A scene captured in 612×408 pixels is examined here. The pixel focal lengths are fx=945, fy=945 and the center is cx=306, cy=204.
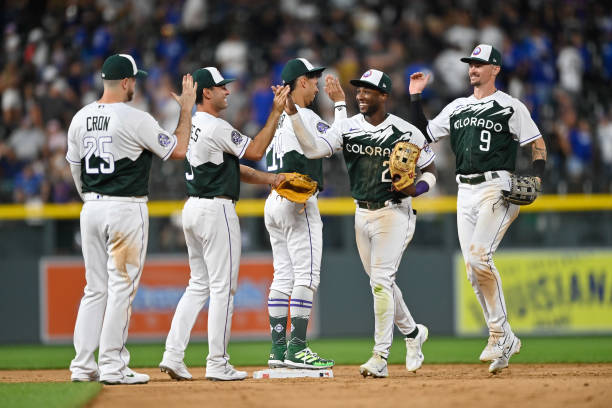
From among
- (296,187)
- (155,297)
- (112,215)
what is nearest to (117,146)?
(112,215)

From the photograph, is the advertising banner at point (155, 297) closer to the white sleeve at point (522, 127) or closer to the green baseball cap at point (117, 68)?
the white sleeve at point (522, 127)

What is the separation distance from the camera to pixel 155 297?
12641mm

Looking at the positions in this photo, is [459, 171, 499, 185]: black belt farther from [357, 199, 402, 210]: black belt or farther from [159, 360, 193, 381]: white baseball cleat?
[159, 360, 193, 381]: white baseball cleat

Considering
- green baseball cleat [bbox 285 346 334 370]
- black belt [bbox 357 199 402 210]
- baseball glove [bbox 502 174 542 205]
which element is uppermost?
baseball glove [bbox 502 174 542 205]

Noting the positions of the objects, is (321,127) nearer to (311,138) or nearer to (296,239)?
(311,138)

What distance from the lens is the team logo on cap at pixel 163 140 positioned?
6.96 meters

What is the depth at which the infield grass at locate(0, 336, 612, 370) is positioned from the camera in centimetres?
972

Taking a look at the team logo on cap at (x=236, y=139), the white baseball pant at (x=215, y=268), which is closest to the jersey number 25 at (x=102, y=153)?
the white baseball pant at (x=215, y=268)

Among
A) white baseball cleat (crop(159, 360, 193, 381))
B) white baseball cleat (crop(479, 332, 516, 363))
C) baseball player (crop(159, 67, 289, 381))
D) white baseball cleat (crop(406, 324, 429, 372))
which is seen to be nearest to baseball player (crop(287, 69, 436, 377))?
white baseball cleat (crop(406, 324, 429, 372))

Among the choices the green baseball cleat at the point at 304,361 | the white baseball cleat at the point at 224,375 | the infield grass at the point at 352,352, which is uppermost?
the green baseball cleat at the point at 304,361

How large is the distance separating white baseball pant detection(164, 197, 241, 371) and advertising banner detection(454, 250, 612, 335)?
19.6ft

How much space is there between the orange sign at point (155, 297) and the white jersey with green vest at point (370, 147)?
5244mm

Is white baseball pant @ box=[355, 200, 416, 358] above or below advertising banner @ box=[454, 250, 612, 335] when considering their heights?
above

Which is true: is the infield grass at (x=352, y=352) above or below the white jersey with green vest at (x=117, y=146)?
below
